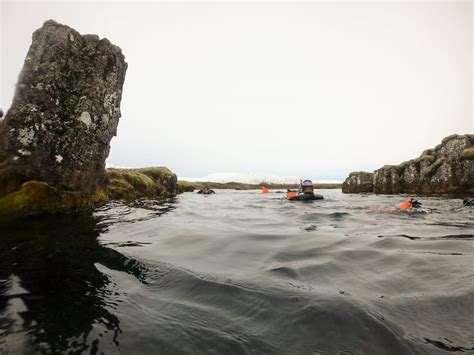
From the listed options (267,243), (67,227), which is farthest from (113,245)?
(267,243)

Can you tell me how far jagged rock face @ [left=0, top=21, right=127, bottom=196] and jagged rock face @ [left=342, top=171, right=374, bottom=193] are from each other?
4786cm

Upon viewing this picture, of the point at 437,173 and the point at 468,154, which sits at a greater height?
the point at 468,154

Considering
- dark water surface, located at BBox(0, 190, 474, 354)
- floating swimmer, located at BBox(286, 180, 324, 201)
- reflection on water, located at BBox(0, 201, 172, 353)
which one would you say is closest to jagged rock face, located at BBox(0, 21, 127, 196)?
dark water surface, located at BBox(0, 190, 474, 354)

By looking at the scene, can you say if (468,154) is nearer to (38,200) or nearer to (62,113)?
(62,113)

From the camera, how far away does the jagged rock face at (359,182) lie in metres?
48.8

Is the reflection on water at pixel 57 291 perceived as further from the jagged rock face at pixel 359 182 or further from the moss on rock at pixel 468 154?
the jagged rock face at pixel 359 182

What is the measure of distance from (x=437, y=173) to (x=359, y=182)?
1578cm

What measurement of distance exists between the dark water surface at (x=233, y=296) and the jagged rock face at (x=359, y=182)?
4635cm

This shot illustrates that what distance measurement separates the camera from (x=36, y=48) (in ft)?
35.8

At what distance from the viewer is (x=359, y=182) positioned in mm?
49719

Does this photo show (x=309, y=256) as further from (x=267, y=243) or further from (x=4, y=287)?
(x=4, y=287)

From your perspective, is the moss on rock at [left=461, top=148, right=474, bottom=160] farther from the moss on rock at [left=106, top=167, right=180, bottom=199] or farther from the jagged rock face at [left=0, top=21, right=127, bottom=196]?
the jagged rock face at [left=0, top=21, right=127, bottom=196]

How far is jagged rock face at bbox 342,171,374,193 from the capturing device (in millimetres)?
48844

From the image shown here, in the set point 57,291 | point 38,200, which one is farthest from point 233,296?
point 38,200
